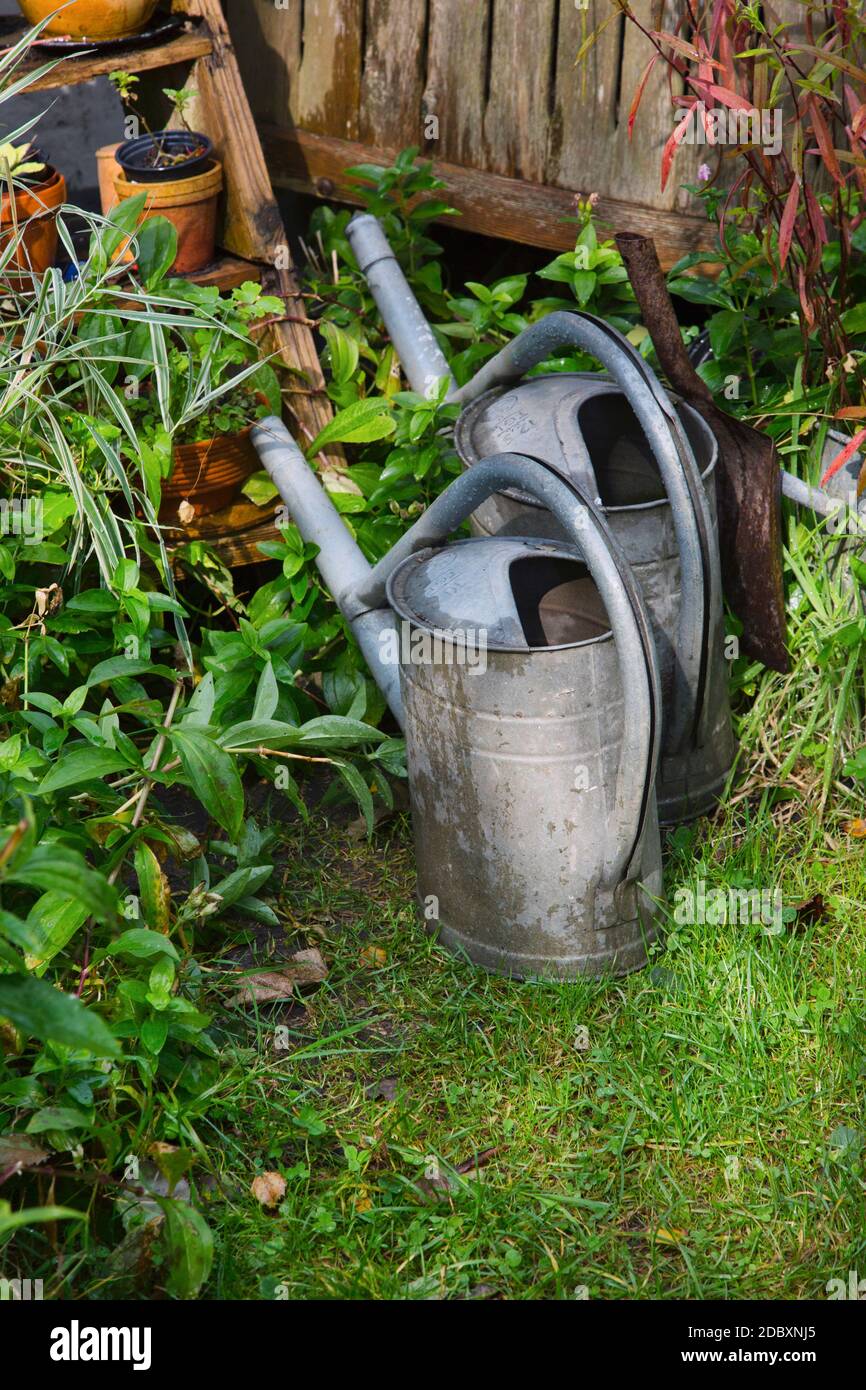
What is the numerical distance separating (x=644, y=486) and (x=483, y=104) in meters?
1.36

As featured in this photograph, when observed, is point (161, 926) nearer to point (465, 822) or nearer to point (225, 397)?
point (465, 822)

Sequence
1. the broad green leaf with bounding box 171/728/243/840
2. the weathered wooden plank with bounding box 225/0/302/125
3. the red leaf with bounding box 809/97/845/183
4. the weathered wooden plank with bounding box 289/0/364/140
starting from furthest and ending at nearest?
the weathered wooden plank with bounding box 225/0/302/125
the weathered wooden plank with bounding box 289/0/364/140
the red leaf with bounding box 809/97/845/183
the broad green leaf with bounding box 171/728/243/840

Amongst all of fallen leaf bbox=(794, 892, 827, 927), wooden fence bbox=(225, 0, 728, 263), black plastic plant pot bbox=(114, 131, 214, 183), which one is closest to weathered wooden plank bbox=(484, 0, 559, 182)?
wooden fence bbox=(225, 0, 728, 263)

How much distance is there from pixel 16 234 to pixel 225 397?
596mm

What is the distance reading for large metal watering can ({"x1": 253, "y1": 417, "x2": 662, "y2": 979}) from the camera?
2.02 meters

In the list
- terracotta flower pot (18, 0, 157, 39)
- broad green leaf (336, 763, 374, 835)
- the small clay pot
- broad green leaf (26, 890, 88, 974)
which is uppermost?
terracotta flower pot (18, 0, 157, 39)

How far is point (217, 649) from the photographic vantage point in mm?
2518

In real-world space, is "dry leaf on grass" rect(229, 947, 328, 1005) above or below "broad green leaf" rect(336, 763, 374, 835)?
below

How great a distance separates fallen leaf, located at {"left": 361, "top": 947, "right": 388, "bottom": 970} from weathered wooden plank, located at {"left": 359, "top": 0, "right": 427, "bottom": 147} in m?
2.22

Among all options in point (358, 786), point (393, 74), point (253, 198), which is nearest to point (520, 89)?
point (393, 74)

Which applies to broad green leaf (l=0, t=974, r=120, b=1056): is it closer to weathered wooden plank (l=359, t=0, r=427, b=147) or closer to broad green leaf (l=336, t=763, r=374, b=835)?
broad green leaf (l=336, t=763, r=374, b=835)

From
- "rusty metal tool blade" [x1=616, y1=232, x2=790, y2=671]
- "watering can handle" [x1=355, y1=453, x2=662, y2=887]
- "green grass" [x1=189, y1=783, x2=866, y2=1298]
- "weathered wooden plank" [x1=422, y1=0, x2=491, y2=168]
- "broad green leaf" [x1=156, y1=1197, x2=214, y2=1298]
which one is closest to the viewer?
"broad green leaf" [x1=156, y1=1197, x2=214, y2=1298]

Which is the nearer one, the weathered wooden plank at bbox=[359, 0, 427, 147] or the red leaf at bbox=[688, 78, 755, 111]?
the red leaf at bbox=[688, 78, 755, 111]

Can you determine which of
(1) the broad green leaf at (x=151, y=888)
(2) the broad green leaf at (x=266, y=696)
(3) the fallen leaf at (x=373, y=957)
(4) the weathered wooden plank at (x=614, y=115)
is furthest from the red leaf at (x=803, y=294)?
(1) the broad green leaf at (x=151, y=888)
